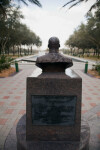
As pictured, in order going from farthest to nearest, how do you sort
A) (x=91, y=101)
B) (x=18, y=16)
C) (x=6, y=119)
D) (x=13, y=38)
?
1. (x=13, y=38)
2. (x=18, y=16)
3. (x=91, y=101)
4. (x=6, y=119)

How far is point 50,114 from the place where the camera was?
2.66 meters

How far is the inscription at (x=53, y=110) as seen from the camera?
256cm

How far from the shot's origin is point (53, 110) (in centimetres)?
263

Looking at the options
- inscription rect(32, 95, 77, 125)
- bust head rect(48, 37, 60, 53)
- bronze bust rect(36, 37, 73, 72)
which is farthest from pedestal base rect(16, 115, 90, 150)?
bust head rect(48, 37, 60, 53)

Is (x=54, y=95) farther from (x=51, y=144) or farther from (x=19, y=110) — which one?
(x=19, y=110)

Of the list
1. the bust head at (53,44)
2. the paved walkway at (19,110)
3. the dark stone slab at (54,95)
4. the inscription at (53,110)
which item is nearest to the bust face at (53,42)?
the bust head at (53,44)

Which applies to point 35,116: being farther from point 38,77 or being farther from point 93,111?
point 93,111

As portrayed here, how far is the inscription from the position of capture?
2.56 metres

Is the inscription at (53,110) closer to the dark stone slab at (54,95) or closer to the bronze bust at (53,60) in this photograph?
the dark stone slab at (54,95)

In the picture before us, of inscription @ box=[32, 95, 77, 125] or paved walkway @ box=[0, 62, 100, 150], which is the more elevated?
inscription @ box=[32, 95, 77, 125]

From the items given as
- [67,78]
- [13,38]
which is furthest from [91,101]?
[13,38]

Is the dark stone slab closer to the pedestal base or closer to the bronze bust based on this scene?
the pedestal base

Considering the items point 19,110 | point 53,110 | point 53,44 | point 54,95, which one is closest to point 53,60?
point 53,44

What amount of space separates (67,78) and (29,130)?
4.27 ft
